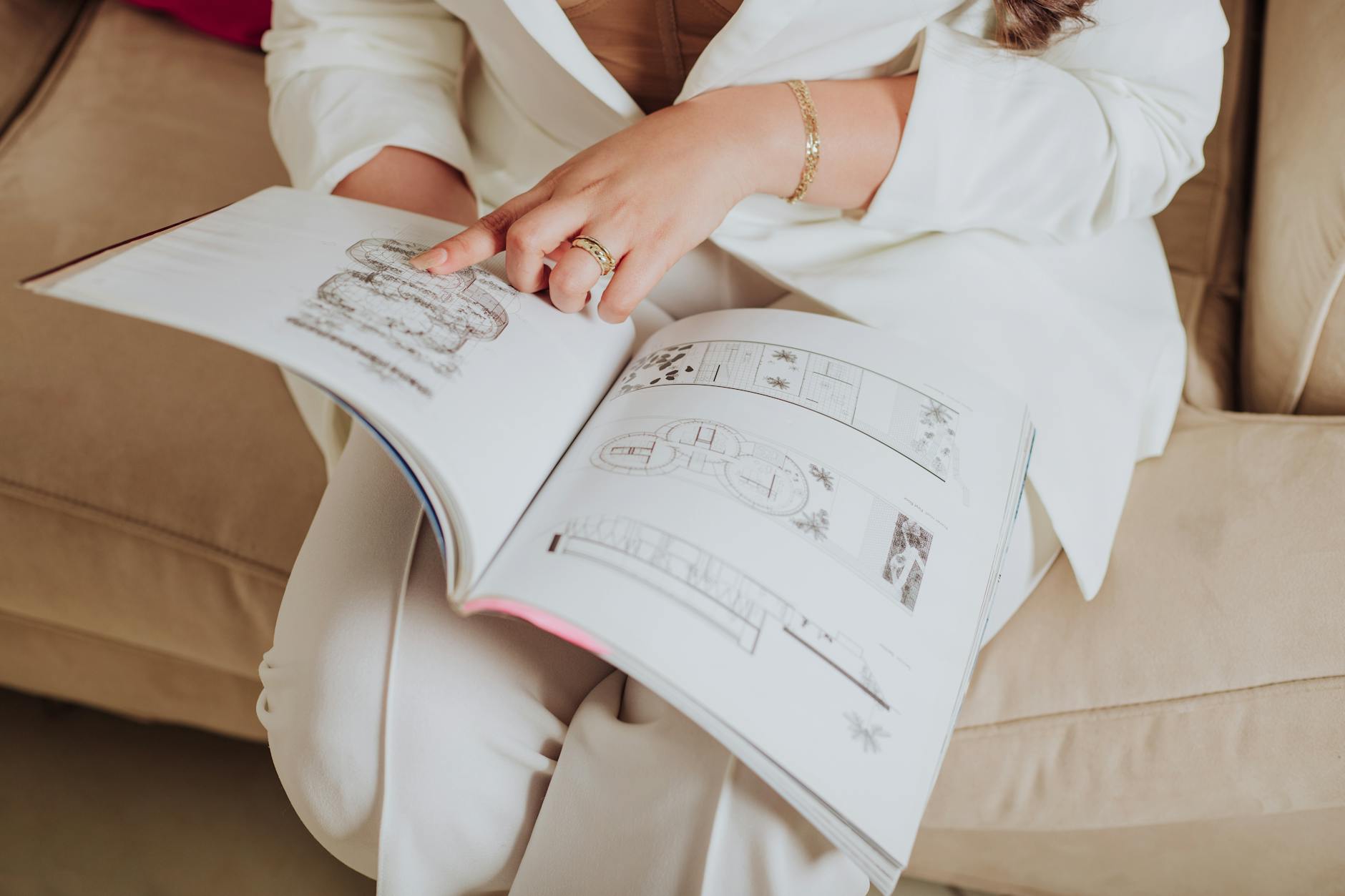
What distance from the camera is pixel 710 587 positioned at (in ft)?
1.36

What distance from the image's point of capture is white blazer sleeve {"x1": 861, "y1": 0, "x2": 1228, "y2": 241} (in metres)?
0.62

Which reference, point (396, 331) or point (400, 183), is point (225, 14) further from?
point (396, 331)

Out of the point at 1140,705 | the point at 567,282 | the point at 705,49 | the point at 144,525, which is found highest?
the point at 705,49

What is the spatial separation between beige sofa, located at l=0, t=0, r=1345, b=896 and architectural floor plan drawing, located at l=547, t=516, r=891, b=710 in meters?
0.28

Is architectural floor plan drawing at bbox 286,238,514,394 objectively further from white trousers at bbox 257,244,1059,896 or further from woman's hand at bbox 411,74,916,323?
white trousers at bbox 257,244,1059,896

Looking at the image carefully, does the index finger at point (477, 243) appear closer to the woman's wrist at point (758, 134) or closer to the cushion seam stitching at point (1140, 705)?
the woman's wrist at point (758, 134)

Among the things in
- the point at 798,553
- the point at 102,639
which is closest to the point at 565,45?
the point at 798,553

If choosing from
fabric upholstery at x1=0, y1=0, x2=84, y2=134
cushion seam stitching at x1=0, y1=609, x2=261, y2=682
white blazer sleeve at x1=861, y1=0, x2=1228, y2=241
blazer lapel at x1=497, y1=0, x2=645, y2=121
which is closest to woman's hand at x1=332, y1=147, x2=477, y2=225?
blazer lapel at x1=497, y1=0, x2=645, y2=121

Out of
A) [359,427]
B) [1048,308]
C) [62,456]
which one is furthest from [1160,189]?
[62,456]

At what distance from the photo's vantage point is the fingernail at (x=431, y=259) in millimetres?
491

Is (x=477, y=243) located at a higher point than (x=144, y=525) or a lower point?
higher

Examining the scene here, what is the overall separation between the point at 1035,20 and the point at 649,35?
0.92 ft

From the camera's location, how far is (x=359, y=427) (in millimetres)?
640

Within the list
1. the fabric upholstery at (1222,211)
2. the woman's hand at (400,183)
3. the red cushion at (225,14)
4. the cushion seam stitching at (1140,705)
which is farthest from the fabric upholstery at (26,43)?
the fabric upholstery at (1222,211)
